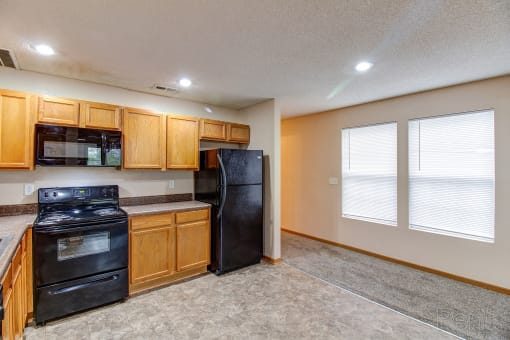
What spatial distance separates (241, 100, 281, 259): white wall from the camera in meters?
3.78

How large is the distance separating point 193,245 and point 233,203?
2.41 ft

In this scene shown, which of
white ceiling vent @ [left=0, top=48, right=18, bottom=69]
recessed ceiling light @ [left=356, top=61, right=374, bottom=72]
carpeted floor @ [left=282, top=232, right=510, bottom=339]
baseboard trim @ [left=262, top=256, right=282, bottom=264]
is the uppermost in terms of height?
recessed ceiling light @ [left=356, top=61, right=374, bottom=72]

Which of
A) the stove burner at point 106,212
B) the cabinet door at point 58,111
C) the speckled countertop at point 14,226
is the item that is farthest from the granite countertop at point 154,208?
the cabinet door at point 58,111

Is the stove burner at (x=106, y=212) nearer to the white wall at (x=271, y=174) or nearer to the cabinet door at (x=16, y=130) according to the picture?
the cabinet door at (x=16, y=130)

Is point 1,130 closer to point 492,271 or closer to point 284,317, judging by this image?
→ point 284,317

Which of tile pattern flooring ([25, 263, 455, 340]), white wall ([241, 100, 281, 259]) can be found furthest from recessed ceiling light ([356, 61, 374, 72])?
tile pattern flooring ([25, 263, 455, 340])

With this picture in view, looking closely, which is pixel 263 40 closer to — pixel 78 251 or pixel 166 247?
pixel 166 247

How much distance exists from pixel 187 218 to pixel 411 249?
10.2ft

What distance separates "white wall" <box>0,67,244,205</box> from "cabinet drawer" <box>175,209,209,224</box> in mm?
645

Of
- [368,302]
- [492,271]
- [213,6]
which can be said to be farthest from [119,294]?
[492,271]

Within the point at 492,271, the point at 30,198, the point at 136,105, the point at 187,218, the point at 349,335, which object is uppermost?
the point at 136,105

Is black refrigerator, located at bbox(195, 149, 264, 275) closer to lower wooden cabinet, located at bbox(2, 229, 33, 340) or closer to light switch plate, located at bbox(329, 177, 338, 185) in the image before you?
light switch plate, located at bbox(329, 177, 338, 185)

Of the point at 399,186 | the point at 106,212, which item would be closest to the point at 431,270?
the point at 399,186

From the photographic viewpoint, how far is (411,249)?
11.7ft
